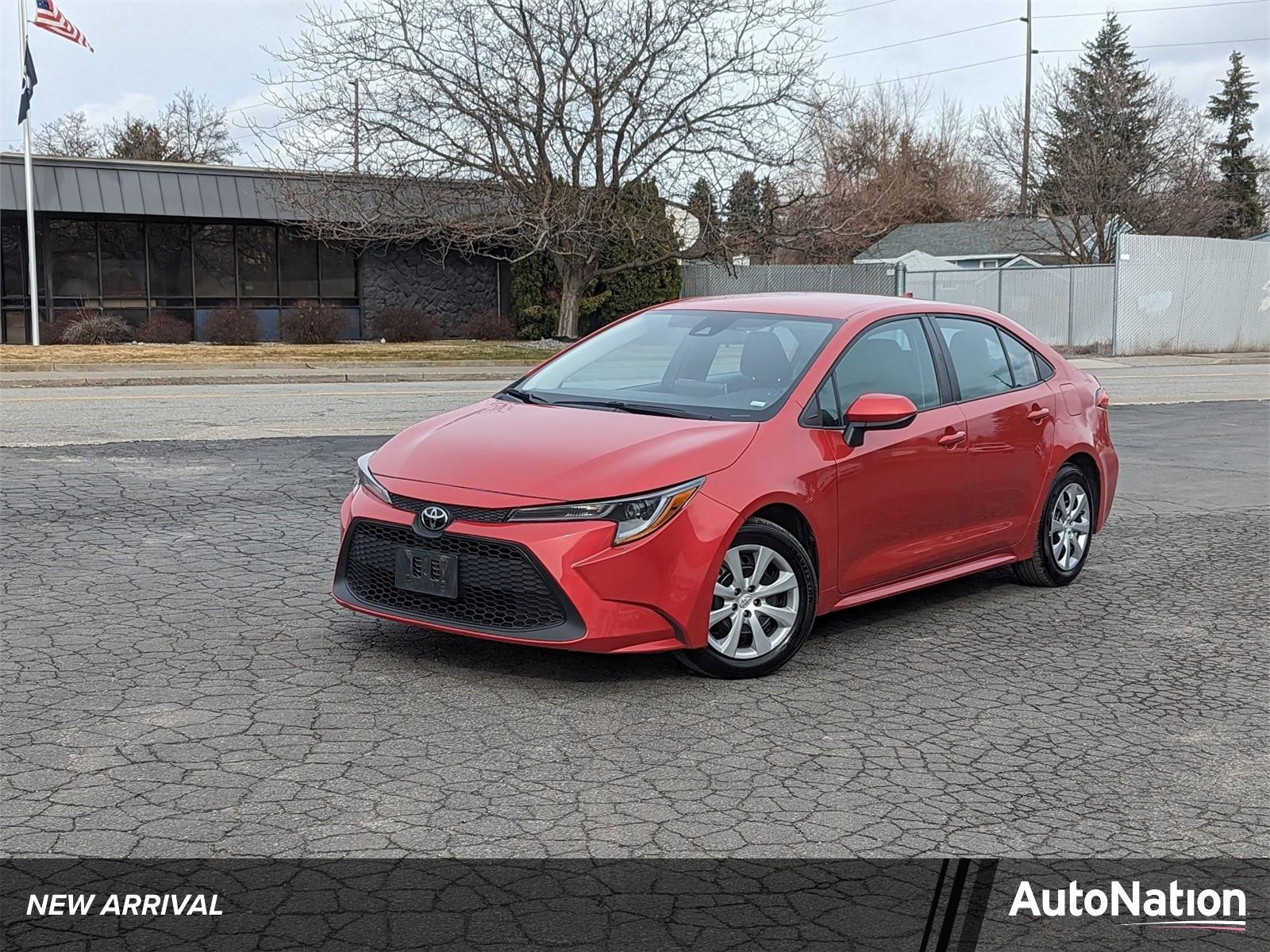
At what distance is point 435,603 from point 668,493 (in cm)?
101

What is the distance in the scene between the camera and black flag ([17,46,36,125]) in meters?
29.0

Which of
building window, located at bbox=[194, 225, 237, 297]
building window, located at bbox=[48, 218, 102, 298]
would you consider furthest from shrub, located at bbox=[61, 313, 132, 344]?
building window, located at bbox=[194, 225, 237, 297]

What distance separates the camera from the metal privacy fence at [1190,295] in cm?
3297

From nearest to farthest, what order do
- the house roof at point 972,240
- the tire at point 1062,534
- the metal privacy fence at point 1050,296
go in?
the tire at point 1062,534, the metal privacy fence at point 1050,296, the house roof at point 972,240

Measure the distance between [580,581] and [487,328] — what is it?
30.8 m

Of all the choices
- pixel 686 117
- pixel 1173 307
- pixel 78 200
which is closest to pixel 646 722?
pixel 686 117

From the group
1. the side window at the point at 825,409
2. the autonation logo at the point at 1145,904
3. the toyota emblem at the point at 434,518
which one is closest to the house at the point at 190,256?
the side window at the point at 825,409

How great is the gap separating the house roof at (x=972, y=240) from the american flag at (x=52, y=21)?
3433 centimetres

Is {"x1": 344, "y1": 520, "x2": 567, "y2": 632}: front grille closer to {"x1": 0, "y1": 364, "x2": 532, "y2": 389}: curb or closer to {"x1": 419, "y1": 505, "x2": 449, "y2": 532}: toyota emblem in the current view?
{"x1": 419, "y1": 505, "x2": 449, "y2": 532}: toyota emblem

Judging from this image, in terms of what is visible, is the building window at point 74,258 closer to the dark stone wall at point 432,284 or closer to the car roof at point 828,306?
the dark stone wall at point 432,284

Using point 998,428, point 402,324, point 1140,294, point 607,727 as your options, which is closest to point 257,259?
point 402,324

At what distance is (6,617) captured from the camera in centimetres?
643

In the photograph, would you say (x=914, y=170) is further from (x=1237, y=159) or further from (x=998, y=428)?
(x=998, y=428)

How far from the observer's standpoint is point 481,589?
17.6 ft
